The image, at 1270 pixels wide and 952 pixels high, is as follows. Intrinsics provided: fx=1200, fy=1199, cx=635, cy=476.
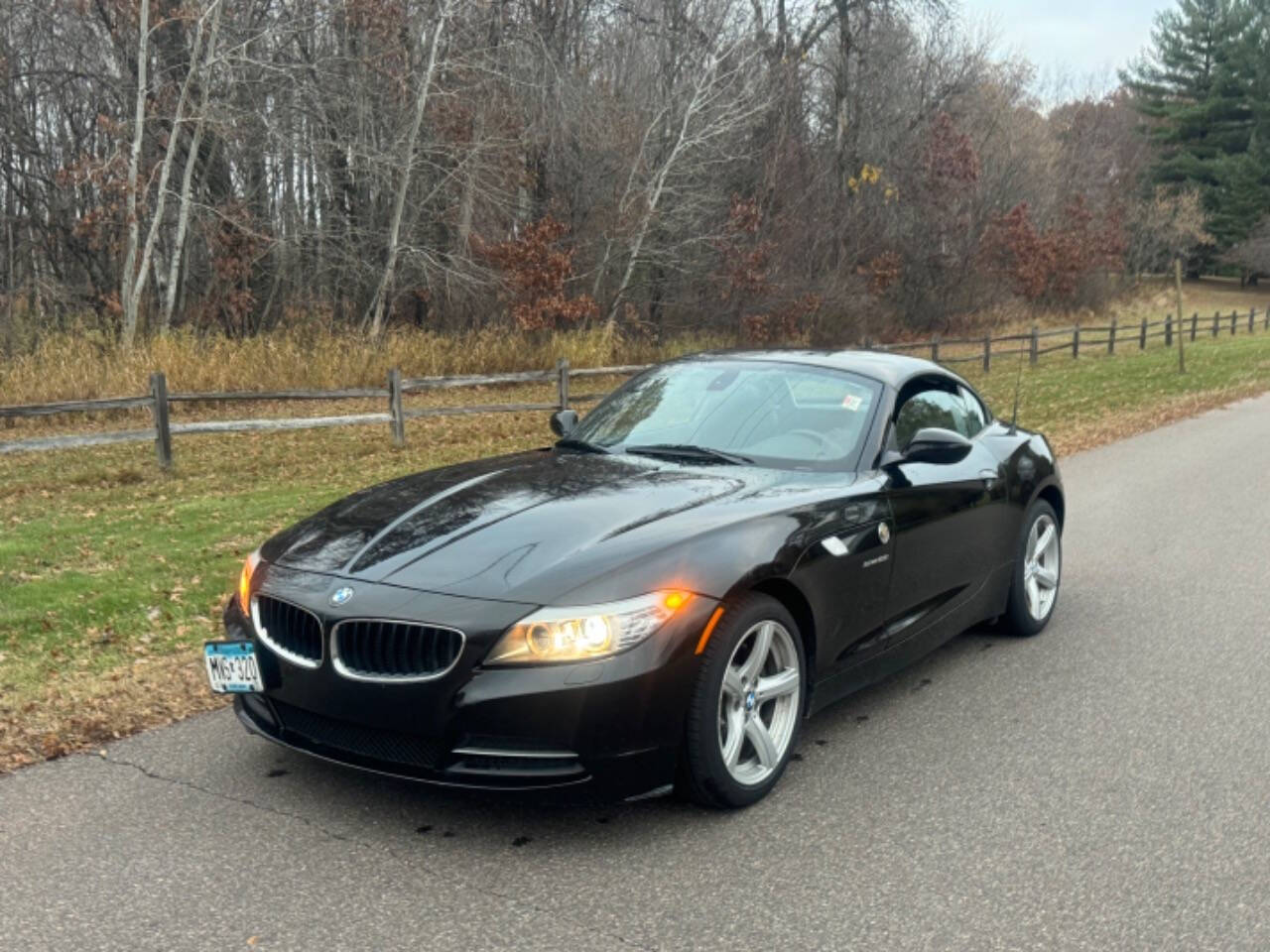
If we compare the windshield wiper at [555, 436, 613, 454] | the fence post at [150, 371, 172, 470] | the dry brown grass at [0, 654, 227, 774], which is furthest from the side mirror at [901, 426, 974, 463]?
the fence post at [150, 371, 172, 470]

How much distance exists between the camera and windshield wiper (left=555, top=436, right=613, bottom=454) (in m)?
5.34

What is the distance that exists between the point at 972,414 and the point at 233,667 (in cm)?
394

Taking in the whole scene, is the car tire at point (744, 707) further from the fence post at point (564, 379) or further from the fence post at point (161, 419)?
the fence post at point (564, 379)

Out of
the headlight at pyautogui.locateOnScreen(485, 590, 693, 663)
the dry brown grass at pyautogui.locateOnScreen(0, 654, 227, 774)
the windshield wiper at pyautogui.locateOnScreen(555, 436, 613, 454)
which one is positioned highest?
the windshield wiper at pyautogui.locateOnScreen(555, 436, 613, 454)

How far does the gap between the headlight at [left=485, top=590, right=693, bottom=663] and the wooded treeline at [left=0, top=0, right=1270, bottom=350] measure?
62.2 feet

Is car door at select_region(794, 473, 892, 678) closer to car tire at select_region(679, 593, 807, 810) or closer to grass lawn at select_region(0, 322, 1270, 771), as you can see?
car tire at select_region(679, 593, 807, 810)

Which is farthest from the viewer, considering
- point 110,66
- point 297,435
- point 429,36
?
point 429,36

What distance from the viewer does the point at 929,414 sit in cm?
568

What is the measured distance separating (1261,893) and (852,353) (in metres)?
3.10

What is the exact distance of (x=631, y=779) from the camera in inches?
144

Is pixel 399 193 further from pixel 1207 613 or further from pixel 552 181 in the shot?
pixel 1207 613

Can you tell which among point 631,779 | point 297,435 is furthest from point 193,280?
point 631,779

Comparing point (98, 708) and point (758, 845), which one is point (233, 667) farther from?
point (758, 845)

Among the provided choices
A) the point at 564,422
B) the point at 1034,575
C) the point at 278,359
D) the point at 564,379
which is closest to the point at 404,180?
the point at 278,359
